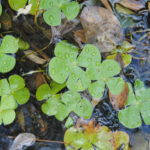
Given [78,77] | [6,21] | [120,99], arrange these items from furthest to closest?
[6,21] → [120,99] → [78,77]

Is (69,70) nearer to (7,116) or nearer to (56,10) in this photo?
(56,10)

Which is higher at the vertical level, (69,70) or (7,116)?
(69,70)

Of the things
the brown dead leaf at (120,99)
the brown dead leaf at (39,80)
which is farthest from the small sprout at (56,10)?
the brown dead leaf at (120,99)

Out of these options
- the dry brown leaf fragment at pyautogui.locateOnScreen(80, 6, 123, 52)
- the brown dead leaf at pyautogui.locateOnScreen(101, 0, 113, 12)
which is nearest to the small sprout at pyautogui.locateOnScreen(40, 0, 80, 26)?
the dry brown leaf fragment at pyautogui.locateOnScreen(80, 6, 123, 52)

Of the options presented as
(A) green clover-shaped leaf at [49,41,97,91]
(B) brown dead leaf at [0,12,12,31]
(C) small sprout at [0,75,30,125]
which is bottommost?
(C) small sprout at [0,75,30,125]

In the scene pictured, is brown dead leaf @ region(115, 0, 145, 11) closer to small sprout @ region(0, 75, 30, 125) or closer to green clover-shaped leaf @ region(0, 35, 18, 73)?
green clover-shaped leaf @ region(0, 35, 18, 73)

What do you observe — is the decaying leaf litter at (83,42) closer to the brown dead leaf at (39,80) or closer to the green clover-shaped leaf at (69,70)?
the brown dead leaf at (39,80)

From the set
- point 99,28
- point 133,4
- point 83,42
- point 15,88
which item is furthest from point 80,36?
point 15,88

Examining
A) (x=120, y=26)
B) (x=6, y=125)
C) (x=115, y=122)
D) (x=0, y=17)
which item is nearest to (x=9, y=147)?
(x=6, y=125)
